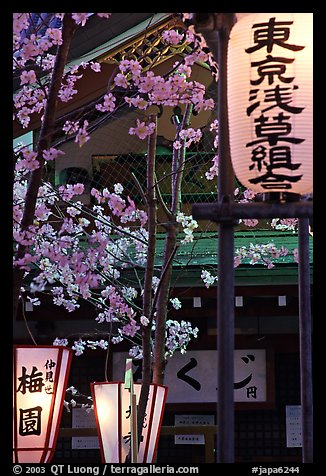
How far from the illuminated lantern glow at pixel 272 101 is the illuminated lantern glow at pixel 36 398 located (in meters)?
2.95

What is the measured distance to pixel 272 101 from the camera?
6316 mm

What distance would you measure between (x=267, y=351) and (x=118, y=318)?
125 inches

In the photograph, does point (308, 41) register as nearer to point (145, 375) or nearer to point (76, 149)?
point (145, 375)

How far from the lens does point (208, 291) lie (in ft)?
44.2

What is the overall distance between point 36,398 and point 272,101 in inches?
148

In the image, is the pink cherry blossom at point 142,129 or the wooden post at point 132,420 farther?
the pink cherry blossom at point 142,129

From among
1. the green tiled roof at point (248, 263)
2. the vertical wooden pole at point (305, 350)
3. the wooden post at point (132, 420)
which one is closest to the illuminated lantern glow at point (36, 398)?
the wooden post at point (132, 420)

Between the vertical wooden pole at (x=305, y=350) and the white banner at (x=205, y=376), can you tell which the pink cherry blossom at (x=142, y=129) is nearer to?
the vertical wooden pole at (x=305, y=350)

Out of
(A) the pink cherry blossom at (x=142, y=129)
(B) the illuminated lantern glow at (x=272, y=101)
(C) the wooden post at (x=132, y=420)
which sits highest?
(A) the pink cherry blossom at (x=142, y=129)

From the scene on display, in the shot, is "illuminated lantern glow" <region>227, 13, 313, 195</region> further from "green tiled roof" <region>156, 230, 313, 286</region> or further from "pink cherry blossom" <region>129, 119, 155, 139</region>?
"green tiled roof" <region>156, 230, 313, 286</region>

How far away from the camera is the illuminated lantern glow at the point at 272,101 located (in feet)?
20.5

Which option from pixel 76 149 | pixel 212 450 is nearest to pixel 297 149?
pixel 212 450

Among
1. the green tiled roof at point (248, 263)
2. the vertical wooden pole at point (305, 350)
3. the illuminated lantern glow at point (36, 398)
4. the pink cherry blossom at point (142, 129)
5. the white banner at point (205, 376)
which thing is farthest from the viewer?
the white banner at point (205, 376)

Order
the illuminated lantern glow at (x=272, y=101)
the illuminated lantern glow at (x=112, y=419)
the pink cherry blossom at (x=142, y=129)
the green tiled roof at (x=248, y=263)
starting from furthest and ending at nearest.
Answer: the green tiled roof at (x=248, y=263)
the illuminated lantern glow at (x=112, y=419)
the pink cherry blossom at (x=142, y=129)
the illuminated lantern glow at (x=272, y=101)
